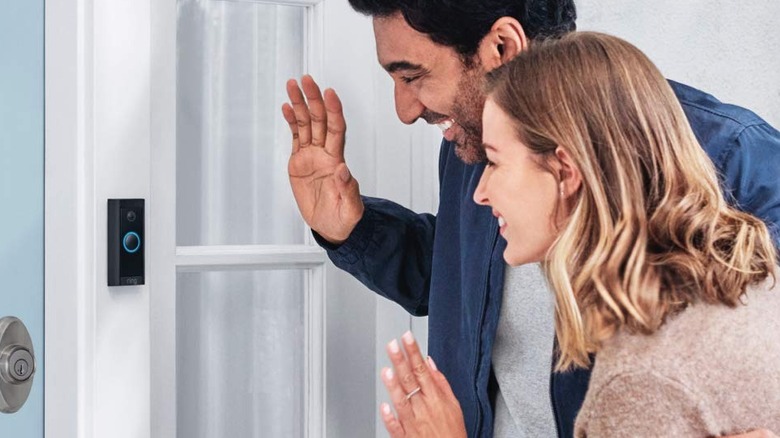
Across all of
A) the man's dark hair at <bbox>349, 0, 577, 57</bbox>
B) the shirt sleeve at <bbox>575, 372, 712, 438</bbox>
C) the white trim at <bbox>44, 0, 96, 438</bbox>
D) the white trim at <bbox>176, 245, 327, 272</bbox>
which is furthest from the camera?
the white trim at <bbox>176, 245, 327, 272</bbox>

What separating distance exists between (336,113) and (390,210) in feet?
0.64

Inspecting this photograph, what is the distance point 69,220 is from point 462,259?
0.60 metres

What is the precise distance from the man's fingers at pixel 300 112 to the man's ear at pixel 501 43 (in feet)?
0.93

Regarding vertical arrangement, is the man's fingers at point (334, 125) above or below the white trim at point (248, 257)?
above

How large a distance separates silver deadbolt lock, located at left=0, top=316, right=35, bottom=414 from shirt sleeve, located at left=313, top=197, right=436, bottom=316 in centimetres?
49

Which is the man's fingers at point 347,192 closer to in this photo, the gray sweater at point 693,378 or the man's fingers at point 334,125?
the man's fingers at point 334,125

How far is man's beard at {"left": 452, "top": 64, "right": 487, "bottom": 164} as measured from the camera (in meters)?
1.43

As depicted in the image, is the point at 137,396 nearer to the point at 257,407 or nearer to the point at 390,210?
the point at 257,407

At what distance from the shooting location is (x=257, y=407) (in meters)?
1.60

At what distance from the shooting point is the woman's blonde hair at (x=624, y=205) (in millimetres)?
928

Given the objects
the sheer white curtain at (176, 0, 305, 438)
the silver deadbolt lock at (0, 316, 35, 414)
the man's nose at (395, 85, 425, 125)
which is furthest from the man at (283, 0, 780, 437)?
the silver deadbolt lock at (0, 316, 35, 414)

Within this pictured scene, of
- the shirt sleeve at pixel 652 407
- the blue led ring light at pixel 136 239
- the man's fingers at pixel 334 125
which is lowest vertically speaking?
the shirt sleeve at pixel 652 407

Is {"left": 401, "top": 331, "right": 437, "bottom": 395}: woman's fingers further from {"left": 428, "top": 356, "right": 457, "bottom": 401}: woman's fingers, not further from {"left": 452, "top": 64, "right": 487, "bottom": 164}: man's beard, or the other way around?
{"left": 452, "top": 64, "right": 487, "bottom": 164}: man's beard

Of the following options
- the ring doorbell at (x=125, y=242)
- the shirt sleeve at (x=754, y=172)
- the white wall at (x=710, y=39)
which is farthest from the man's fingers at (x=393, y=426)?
the white wall at (x=710, y=39)
